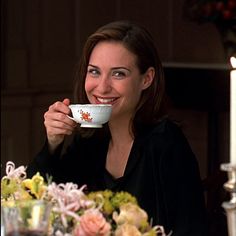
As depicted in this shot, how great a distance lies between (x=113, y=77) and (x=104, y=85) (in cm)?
4

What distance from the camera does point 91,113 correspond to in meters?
1.96

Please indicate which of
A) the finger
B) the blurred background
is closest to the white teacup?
the finger

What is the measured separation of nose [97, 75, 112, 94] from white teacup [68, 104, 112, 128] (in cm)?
12

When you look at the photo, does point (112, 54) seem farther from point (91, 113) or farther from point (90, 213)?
point (90, 213)

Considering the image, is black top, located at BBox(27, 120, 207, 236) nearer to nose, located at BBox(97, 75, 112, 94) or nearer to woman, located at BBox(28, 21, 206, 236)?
woman, located at BBox(28, 21, 206, 236)

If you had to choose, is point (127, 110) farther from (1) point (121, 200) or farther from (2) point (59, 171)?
(1) point (121, 200)

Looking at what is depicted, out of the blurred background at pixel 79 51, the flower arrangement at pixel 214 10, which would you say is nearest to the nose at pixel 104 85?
the blurred background at pixel 79 51

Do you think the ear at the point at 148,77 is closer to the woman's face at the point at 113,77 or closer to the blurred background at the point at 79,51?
the woman's face at the point at 113,77

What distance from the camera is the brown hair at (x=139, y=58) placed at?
2154mm

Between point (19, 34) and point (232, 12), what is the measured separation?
3.82 feet

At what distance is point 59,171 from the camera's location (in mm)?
2260

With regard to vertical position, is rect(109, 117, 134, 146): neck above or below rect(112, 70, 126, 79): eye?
below

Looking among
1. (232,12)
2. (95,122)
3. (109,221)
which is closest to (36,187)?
(109,221)

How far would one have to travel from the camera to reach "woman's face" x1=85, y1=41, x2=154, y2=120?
2105mm
